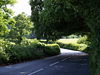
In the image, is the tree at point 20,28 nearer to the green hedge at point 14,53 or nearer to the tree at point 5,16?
the tree at point 5,16

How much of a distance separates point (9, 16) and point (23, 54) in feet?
22.9

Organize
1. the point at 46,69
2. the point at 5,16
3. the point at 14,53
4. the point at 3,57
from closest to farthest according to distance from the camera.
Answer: the point at 46,69 → the point at 3,57 → the point at 14,53 → the point at 5,16

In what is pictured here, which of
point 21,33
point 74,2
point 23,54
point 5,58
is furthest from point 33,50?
point 21,33

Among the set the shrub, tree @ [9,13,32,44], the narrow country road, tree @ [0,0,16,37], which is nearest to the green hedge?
the shrub

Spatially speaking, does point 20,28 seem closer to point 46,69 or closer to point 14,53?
point 14,53

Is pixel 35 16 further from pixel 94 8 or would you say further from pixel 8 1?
pixel 94 8

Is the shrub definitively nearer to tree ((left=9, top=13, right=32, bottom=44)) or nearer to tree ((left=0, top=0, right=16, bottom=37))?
tree ((left=0, top=0, right=16, bottom=37))

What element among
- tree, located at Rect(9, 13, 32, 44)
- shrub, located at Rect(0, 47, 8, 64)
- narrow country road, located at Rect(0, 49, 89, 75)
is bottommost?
narrow country road, located at Rect(0, 49, 89, 75)

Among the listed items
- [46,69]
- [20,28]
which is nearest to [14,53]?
[46,69]

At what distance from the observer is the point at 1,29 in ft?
85.1

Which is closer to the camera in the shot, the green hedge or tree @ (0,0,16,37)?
the green hedge

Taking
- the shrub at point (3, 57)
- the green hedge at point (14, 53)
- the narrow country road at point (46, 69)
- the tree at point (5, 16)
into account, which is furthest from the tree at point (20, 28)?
the narrow country road at point (46, 69)

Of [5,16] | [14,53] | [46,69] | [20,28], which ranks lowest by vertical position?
[46,69]

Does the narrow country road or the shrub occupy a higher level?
the shrub
